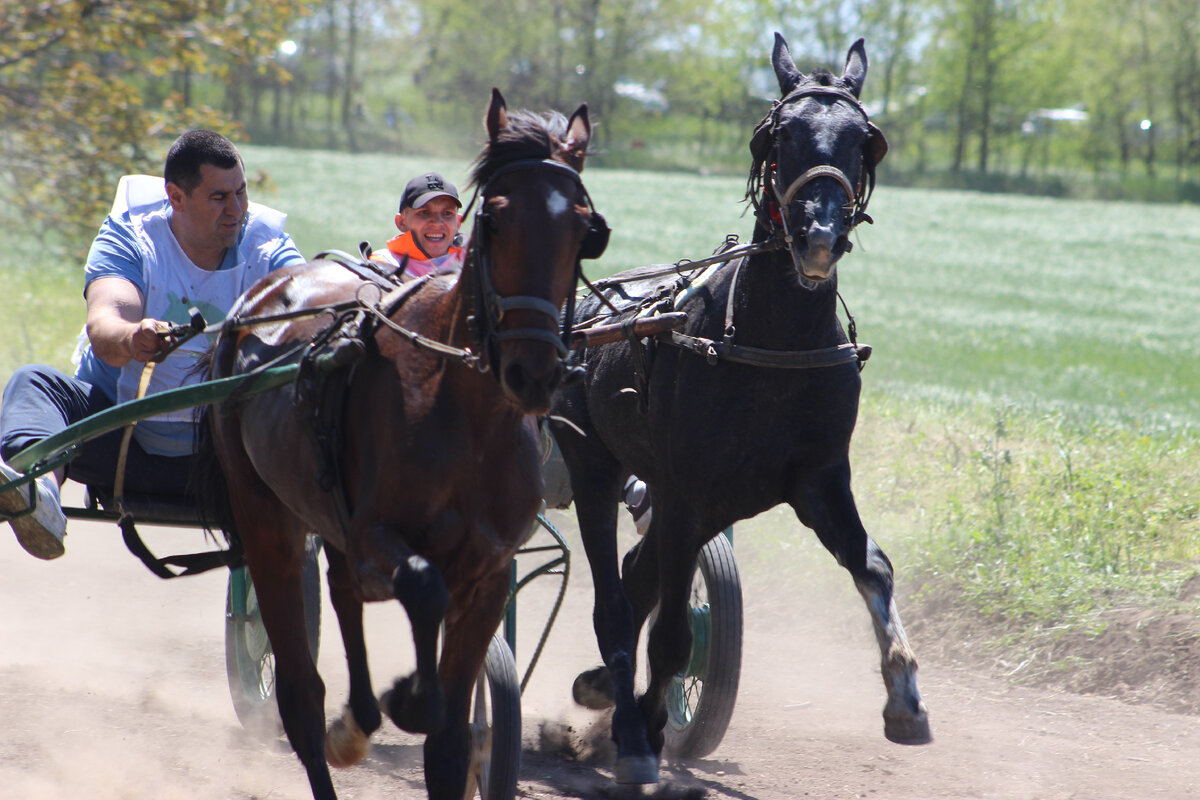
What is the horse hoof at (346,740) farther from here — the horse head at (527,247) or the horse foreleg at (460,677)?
the horse head at (527,247)

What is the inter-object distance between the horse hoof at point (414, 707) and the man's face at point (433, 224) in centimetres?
249

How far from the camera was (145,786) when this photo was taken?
4566mm

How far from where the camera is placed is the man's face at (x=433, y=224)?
5.31 m

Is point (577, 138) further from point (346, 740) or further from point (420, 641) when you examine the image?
point (346, 740)

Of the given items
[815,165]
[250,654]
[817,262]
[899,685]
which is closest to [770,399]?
[817,262]

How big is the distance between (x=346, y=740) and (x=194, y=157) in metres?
1.96

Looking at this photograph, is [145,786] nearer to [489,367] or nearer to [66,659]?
[66,659]

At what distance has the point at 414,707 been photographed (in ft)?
10.3

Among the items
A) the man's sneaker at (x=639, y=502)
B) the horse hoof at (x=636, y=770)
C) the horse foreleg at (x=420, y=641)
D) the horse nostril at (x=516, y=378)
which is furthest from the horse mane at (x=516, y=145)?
the man's sneaker at (x=639, y=502)

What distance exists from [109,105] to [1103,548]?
10701mm

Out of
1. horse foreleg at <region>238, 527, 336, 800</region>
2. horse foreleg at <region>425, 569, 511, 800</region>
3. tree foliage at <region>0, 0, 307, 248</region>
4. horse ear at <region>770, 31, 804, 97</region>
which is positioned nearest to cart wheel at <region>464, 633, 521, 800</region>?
horse foreleg at <region>238, 527, 336, 800</region>

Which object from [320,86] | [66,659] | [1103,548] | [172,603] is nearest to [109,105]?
[172,603]

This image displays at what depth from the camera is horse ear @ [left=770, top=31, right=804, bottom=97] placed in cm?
444

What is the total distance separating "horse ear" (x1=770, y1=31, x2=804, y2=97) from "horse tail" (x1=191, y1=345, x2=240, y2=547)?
7.07ft
